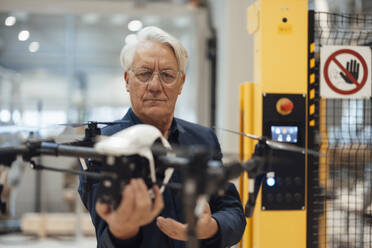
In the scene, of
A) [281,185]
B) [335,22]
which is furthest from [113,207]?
[335,22]

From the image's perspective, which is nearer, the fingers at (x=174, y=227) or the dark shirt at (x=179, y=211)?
the fingers at (x=174, y=227)

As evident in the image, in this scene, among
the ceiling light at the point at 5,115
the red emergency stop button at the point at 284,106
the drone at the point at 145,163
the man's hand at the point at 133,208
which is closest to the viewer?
the drone at the point at 145,163

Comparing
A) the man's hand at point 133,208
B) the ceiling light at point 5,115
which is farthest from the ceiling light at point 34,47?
the man's hand at point 133,208

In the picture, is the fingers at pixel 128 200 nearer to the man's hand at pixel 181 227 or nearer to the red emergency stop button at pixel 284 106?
the man's hand at pixel 181 227

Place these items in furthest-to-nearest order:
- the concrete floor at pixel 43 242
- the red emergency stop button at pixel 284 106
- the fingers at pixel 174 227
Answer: the concrete floor at pixel 43 242
the red emergency stop button at pixel 284 106
the fingers at pixel 174 227

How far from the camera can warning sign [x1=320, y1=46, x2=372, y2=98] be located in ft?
5.15

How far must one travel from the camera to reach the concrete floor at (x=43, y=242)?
12.8ft

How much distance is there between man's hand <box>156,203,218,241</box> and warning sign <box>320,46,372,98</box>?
2.88 ft

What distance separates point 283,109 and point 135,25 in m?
3.46

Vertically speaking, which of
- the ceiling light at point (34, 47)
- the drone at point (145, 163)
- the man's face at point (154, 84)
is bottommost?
the drone at point (145, 163)

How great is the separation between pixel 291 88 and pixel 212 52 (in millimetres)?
2960

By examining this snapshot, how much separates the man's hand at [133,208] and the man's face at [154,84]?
45 centimetres

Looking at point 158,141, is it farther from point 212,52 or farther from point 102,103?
point 102,103

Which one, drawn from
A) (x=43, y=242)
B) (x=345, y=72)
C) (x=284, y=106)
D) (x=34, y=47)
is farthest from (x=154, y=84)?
(x=34, y=47)
